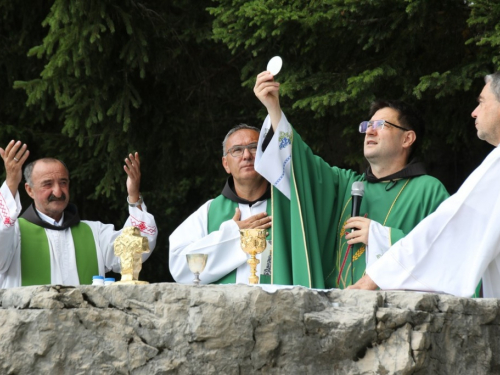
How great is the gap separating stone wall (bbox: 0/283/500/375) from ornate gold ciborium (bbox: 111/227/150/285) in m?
0.54

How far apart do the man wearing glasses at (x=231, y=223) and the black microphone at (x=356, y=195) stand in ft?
2.24

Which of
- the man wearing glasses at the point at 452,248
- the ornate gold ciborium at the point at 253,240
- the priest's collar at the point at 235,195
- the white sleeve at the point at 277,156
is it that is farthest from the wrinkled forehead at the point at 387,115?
the ornate gold ciborium at the point at 253,240

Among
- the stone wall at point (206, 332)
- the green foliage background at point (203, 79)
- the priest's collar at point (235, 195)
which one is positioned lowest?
the stone wall at point (206, 332)

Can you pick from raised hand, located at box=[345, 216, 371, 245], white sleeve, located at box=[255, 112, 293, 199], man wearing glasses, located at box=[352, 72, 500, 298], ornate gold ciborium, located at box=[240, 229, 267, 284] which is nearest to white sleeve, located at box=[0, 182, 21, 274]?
white sleeve, located at box=[255, 112, 293, 199]

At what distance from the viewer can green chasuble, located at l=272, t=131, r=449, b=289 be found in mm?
5160

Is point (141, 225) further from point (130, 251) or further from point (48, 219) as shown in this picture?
point (130, 251)

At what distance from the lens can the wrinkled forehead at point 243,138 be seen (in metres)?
5.80

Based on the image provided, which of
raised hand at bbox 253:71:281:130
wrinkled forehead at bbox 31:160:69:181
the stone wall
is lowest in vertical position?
the stone wall

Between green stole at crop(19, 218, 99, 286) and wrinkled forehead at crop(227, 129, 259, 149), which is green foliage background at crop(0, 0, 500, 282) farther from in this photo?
green stole at crop(19, 218, 99, 286)

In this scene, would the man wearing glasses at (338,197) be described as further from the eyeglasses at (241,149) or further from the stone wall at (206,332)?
the stone wall at (206,332)

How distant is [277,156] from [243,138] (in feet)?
2.01

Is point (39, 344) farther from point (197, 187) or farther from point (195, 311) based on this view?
point (197, 187)

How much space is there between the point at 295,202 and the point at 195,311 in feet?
5.52

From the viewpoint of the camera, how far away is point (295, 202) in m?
5.21
